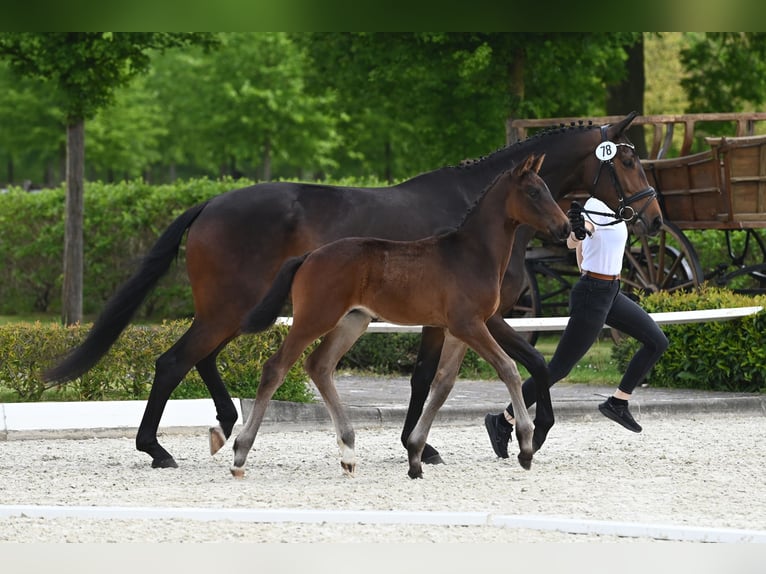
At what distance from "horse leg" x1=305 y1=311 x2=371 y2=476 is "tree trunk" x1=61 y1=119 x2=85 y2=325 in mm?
8363

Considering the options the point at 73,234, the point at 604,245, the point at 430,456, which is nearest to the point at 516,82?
the point at 73,234

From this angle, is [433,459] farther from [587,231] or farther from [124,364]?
[124,364]

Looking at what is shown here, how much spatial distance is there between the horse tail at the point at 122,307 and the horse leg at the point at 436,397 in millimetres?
1990

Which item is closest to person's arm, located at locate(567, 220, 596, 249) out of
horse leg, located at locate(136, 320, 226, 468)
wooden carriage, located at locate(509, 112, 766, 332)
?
horse leg, located at locate(136, 320, 226, 468)

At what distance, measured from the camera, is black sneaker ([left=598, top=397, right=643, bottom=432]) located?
933 centimetres

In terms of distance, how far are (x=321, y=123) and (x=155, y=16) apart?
34199 millimetres

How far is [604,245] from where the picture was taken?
901 cm

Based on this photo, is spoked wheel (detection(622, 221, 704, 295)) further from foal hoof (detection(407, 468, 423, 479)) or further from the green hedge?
foal hoof (detection(407, 468, 423, 479))

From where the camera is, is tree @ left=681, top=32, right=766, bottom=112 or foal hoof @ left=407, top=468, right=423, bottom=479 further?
tree @ left=681, top=32, right=766, bottom=112

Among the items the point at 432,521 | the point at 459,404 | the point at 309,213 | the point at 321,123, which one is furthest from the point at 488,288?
the point at 321,123

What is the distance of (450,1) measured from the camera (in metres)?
6.20

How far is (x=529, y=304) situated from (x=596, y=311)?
751 centimetres

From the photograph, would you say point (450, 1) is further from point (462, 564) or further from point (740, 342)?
point (740, 342)

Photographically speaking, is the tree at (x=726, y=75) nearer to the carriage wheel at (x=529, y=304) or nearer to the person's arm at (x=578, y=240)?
the carriage wheel at (x=529, y=304)
